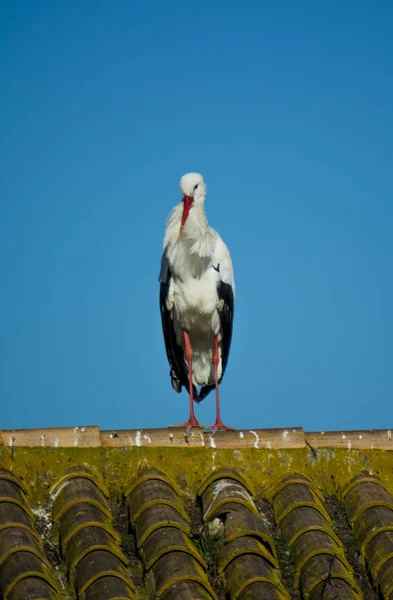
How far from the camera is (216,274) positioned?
11844 mm

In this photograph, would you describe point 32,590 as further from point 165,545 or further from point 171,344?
point 171,344

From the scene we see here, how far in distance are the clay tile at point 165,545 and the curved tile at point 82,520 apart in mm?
240

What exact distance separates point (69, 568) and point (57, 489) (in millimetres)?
984

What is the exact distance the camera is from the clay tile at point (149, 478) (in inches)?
304

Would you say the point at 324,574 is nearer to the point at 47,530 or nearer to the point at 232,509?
the point at 232,509

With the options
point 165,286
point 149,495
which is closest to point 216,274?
point 165,286

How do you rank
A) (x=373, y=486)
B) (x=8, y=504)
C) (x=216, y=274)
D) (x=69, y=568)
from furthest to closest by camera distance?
1. (x=216, y=274)
2. (x=373, y=486)
3. (x=8, y=504)
4. (x=69, y=568)

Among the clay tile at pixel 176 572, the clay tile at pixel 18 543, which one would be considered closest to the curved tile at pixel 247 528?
the clay tile at pixel 176 572

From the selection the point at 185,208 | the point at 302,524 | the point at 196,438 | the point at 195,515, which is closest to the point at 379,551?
the point at 302,524

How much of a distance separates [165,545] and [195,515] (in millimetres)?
840

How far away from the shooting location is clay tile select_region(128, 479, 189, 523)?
24.3ft

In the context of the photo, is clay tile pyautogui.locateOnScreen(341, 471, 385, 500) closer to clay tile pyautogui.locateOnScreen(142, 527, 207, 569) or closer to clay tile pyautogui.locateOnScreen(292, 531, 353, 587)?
clay tile pyautogui.locateOnScreen(292, 531, 353, 587)

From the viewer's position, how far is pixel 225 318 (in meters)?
12.1

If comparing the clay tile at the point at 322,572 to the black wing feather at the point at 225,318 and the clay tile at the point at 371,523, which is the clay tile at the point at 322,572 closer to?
the clay tile at the point at 371,523
